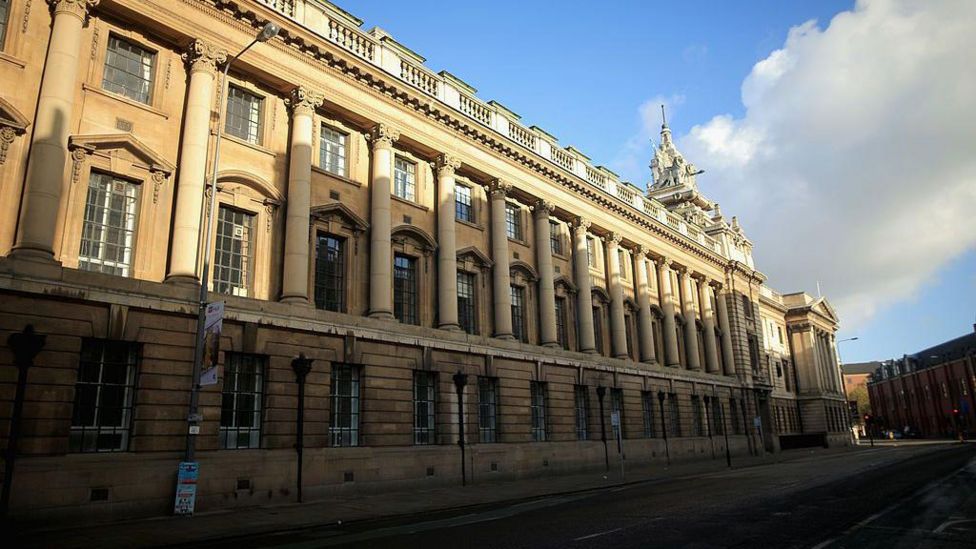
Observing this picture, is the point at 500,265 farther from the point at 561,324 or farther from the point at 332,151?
the point at 332,151

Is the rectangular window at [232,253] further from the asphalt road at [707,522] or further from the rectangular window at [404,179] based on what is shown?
the asphalt road at [707,522]

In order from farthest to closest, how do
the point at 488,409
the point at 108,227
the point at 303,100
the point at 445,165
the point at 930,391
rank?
the point at 930,391 → the point at 445,165 → the point at 488,409 → the point at 303,100 → the point at 108,227

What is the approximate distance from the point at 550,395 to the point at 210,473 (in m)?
17.8

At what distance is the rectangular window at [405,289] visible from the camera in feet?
88.5

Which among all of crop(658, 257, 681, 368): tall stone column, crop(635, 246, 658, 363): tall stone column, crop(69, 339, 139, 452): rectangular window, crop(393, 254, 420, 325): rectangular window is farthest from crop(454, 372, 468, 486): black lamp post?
crop(658, 257, 681, 368): tall stone column

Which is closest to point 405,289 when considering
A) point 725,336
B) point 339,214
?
point 339,214

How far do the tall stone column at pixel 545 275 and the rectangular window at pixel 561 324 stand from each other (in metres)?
0.52

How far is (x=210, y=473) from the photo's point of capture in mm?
18484

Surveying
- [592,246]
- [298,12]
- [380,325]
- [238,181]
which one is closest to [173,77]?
[238,181]

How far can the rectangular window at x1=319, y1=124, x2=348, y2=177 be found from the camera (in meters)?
25.3

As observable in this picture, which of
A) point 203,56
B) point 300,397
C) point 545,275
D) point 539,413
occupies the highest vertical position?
point 203,56

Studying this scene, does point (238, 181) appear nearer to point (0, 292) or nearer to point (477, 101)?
point (0, 292)

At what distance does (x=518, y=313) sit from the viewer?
3359 cm

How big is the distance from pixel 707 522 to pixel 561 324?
23557 millimetres
